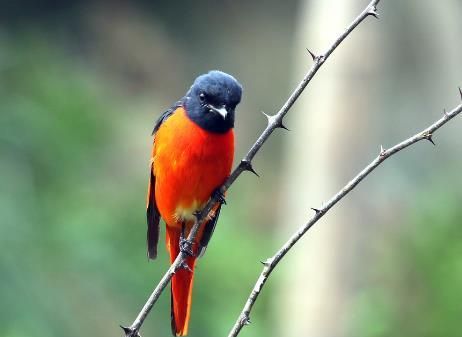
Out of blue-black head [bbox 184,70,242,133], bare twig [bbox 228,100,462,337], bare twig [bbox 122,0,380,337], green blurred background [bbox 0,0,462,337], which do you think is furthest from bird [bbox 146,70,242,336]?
green blurred background [bbox 0,0,462,337]

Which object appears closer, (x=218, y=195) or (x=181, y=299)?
(x=218, y=195)

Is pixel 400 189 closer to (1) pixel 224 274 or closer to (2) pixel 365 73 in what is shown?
(2) pixel 365 73


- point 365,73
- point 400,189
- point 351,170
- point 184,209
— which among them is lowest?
point 184,209

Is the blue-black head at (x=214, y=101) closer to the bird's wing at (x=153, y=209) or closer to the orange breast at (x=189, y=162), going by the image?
the orange breast at (x=189, y=162)

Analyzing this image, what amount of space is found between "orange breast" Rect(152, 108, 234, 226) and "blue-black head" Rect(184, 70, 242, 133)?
41 millimetres

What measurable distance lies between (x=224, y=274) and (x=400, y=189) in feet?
11.6

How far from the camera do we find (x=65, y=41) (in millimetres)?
13531

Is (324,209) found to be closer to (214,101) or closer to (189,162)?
(214,101)

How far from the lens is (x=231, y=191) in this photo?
38.7 ft

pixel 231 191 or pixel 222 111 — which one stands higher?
pixel 231 191

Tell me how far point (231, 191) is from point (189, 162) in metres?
7.24

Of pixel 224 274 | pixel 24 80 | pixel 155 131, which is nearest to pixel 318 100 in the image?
pixel 224 274

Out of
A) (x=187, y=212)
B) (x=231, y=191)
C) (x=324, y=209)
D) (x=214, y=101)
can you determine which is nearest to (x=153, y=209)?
(x=187, y=212)

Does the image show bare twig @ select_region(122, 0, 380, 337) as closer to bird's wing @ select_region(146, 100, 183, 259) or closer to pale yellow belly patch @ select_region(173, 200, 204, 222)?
pale yellow belly patch @ select_region(173, 200, 204, 222)
